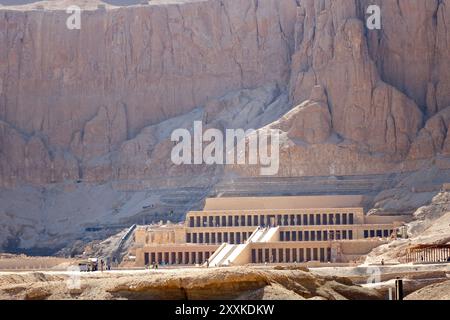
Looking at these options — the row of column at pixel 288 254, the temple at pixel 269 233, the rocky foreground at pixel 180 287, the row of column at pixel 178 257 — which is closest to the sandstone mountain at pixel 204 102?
the temple at pixel 269 233

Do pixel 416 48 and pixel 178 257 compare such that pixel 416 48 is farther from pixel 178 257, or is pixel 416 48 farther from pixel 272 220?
pixel 178 257

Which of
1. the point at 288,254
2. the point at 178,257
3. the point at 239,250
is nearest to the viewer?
the point at 239,250

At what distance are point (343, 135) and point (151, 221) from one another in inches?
629

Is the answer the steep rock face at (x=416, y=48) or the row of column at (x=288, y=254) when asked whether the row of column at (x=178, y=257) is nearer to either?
the row of column at (x=288, y=254)

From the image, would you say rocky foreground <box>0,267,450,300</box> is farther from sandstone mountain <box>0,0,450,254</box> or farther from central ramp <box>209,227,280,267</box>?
sandstone mountain <box>0,0,450,254</box>

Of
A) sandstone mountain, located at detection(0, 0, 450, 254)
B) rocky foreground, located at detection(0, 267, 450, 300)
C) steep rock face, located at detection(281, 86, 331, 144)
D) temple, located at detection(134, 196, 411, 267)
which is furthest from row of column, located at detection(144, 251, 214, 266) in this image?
rocky foreground, located at detection(0, 267, 450, 300)

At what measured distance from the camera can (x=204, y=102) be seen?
465 feet

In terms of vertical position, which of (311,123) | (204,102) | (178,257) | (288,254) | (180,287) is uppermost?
(204,102)

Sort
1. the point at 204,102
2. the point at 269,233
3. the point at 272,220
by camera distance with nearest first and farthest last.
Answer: the point at 269,233
the point at 272,220
the point at 204,102

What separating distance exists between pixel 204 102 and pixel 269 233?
31161 mm

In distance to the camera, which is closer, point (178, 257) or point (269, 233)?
point (178, 257)

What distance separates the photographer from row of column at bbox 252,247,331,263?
10625cm

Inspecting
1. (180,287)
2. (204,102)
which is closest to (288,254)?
(204,102)
